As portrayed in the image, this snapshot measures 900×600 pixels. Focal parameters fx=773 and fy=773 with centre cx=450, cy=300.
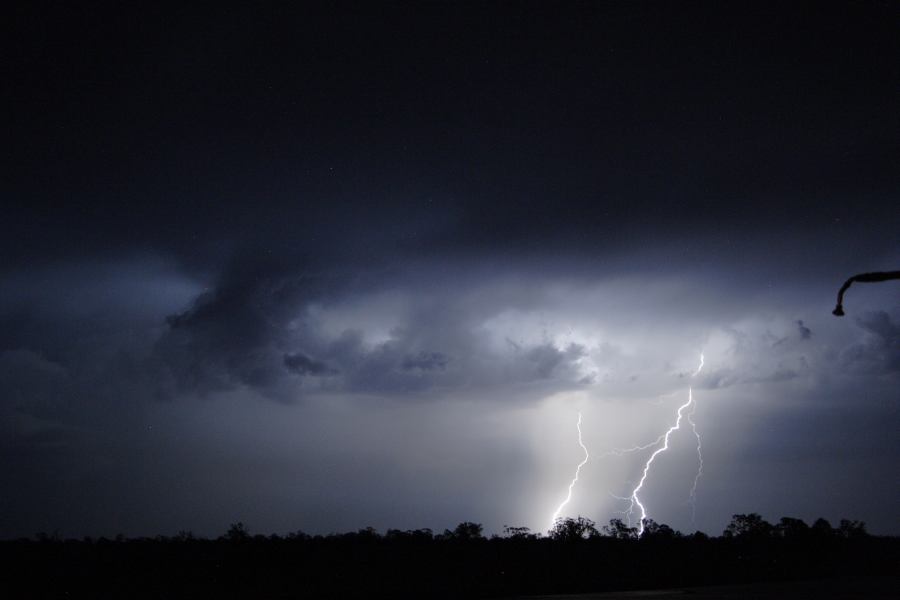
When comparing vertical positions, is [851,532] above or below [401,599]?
above

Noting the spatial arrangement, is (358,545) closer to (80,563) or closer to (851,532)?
(80,563)

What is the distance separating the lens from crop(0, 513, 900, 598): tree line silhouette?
37.2 m

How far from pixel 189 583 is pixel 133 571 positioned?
744 cm

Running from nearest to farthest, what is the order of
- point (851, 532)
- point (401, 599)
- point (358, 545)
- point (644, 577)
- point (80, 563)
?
point (401, 599)
point (644, 577)
point (80, 563)
point (358, 545)
point (851, 532)

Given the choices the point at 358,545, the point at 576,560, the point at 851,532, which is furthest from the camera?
the point at 851,532

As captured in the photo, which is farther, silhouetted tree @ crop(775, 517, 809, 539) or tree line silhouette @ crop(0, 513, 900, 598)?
silhouetted tree @ crop(775, 517, 809, 539)

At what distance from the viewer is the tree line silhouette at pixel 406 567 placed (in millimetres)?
37156

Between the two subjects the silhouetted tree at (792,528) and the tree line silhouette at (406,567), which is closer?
the tree line silhouette at (406,567)

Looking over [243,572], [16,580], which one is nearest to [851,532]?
[243,572]

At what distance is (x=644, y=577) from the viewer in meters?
43.7

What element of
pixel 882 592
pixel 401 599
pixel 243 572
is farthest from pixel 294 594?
pixel 882 592

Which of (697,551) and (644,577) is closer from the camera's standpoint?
(644,577)

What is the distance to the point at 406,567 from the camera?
47812mm

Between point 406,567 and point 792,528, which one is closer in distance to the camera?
point 406,567
